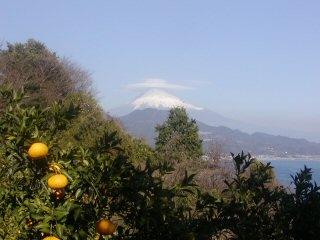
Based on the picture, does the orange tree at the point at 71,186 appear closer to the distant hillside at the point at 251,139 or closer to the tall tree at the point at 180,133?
the tall tree at the point at 180,133

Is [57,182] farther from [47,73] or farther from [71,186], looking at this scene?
[47,73]

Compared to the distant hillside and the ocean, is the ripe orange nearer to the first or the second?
the ocean

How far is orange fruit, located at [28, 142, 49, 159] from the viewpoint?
279 centimetres

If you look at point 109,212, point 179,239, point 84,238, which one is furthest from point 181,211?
point 84,238

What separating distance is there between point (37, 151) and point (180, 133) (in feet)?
97.4

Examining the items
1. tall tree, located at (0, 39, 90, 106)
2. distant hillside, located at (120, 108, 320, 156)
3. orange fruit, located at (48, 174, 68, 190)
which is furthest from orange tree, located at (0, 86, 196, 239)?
distant hillside, located at (120, 108, 320, 156)

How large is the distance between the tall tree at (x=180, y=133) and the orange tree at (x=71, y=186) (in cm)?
2520

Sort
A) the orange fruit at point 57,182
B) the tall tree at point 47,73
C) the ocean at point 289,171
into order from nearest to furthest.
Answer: the orange fruit at point 57,182 < the ocean at point 289,171 < the tall tree at point 47,73

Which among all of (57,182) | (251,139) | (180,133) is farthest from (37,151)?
(251,139)

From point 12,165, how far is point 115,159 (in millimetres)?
646

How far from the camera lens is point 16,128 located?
2.92 meters

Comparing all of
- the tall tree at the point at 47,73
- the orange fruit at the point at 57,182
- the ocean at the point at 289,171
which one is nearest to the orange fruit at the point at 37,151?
the orange fruit at the point at 57,182

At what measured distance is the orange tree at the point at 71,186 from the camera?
2.81m

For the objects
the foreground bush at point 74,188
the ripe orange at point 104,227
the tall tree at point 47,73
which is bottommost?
the ripe orange at point 104,227
